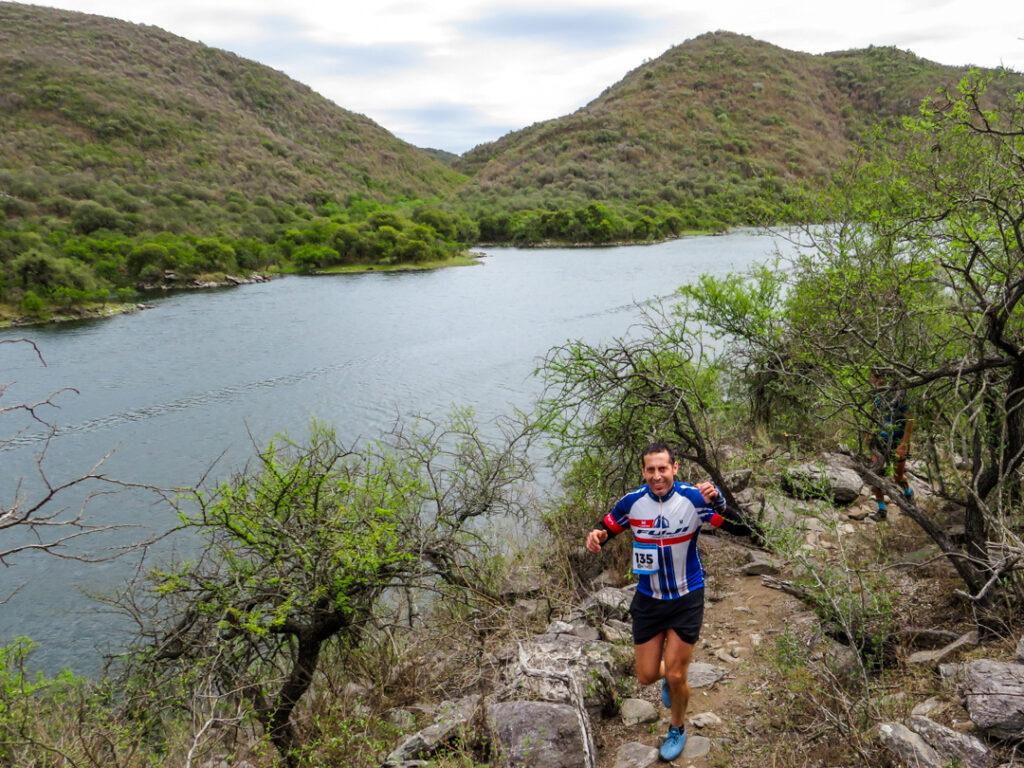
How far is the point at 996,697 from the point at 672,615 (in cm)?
165

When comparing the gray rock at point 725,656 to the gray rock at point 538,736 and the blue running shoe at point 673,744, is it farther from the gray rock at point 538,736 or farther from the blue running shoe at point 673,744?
the gray rock at point 538,736

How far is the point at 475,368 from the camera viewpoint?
2323cm

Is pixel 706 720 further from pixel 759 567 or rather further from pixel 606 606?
pixel 759 567

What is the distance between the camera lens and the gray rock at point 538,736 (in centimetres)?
385

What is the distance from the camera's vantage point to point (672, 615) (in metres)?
3.98

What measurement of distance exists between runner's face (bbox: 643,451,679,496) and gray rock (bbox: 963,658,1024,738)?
6.06ft

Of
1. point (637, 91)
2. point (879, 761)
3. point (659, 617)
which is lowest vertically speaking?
point (879, 761)

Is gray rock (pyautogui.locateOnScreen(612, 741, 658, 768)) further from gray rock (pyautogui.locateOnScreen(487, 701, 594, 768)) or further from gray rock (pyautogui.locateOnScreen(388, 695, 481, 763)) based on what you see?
gray rock (pyautogui.locateOnScreen(388, 695, 481, 763))

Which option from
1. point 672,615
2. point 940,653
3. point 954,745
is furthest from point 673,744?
point 940,653

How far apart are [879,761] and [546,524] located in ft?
20.7

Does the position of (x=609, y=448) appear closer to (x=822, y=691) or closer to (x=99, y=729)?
(x=822, y=691)

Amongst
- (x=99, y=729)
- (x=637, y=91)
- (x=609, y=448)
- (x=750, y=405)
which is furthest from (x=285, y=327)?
(x=637, y=91)

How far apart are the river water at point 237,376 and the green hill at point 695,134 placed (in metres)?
37.1

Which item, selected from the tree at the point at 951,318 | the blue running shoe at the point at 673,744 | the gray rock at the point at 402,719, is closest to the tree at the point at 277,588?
the gray rock at the point at 402,719
